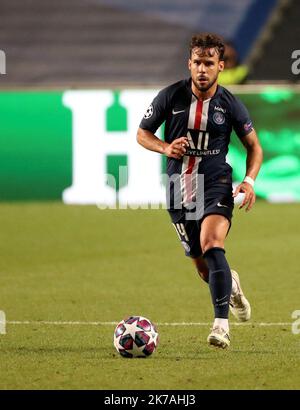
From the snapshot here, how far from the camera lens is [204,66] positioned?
725 cm

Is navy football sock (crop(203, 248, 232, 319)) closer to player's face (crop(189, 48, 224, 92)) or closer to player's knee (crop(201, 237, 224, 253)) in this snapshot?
player's knee (crop(201, 237, 224, 253))

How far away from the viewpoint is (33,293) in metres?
9.67

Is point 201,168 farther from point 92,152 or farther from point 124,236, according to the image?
point 92,152

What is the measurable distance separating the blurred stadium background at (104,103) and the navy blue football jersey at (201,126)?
137 cm

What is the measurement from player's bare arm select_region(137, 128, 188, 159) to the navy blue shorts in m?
0.31

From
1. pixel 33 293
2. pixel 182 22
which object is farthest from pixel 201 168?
pixel 182 22

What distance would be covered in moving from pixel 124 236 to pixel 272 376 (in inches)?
286

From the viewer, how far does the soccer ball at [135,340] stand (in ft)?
22.2

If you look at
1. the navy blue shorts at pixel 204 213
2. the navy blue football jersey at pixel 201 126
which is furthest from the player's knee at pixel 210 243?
the navy blue football jersey at pixel 201 126

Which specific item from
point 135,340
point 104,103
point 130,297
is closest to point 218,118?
point 135,340

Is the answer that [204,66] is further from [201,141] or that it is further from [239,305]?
[239,305]

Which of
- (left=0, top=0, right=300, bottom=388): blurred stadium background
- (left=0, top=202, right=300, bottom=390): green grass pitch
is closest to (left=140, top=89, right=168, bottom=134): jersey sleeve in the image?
(left=0, top=202, right=300, bottom=390): green grass pitch

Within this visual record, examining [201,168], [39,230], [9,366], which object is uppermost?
[201,168]

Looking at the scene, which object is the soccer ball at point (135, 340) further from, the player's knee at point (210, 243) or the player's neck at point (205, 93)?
the player's neck at point (205, 93)
